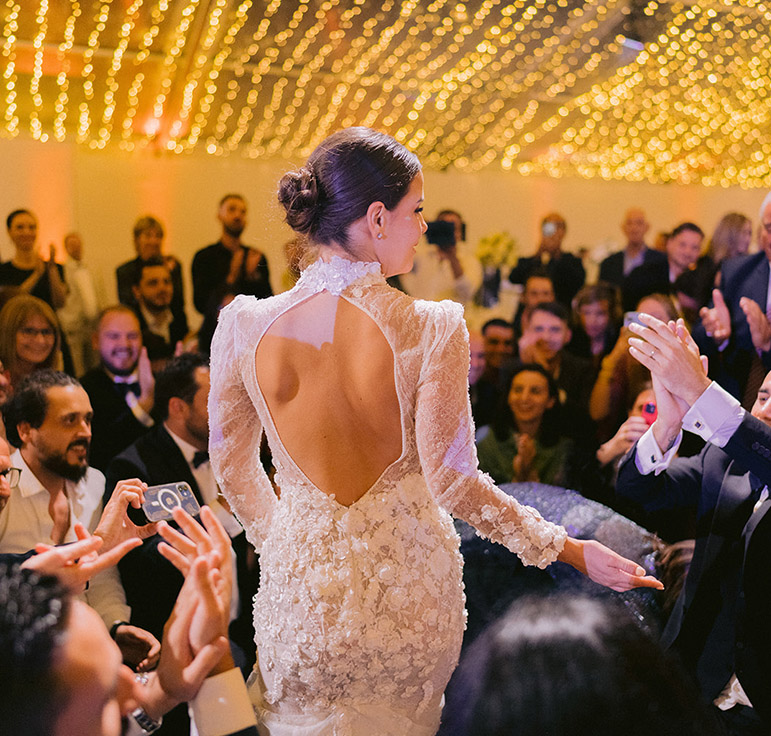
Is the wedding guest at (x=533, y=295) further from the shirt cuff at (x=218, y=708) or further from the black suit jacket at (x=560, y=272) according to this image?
the shirt cuff at (x=218, y=708)

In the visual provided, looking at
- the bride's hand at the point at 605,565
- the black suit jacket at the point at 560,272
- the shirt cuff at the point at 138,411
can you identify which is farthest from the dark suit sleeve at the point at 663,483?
the black suit jacket at the point at 560,272

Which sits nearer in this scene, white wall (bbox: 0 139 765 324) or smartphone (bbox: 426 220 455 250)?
white wall (bbox: 0 139 765 324)

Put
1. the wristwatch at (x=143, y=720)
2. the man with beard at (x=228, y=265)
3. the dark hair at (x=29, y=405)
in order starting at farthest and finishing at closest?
1. the man with beard at (x=228, y=265)
2. the dark hair at (x=29, y=405)
3. the wristwatch at (x=143, y=720)

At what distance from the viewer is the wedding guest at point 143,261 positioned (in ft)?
14.6

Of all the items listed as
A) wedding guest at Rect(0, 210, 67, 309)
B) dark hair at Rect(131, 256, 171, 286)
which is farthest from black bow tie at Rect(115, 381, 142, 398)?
dark hair at Rect(131, 256, 171, 286)

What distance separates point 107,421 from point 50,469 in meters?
0.95

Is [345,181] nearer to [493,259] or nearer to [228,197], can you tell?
[228,197]

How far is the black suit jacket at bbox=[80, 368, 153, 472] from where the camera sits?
3.13m

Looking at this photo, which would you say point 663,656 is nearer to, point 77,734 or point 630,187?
point 77,734

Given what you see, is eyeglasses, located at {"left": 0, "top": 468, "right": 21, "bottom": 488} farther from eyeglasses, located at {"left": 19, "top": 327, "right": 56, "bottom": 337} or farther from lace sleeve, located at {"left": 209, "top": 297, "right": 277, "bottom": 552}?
eyeglasses, located at {"left": 19, "top": 327, "right": 56, "bottom": 337}

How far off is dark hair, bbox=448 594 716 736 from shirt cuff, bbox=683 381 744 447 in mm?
1019

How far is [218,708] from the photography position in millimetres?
1128

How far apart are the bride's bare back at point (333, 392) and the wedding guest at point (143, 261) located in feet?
10.3

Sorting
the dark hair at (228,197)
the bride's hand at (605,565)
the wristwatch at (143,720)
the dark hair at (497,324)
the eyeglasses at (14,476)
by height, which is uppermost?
the dark hair at (228,197)
